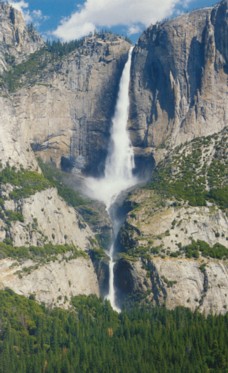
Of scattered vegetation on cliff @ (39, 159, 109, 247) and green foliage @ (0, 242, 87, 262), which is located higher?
scattered vegetation on cliff @ (39, 159, 109, 247)

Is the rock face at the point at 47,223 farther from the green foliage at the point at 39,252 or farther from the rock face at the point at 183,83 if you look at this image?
the rock face at the point at 183,83

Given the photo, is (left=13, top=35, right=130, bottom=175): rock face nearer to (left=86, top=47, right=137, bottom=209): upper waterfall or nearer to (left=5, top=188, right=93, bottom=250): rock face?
(left=86, top=47, right=137, bottom=209): upper waterfall

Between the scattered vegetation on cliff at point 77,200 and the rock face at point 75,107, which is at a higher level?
the rock face at point 75,107

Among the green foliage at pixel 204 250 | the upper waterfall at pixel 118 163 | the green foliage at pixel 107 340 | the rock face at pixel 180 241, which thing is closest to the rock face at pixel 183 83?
the upper waterfall at pixel 118 163

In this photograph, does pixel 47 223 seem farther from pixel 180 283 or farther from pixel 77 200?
pixel 180 283

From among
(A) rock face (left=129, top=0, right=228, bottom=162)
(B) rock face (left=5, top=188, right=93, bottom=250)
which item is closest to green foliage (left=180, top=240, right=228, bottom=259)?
(B) rock face (left=5, top=188, right=93, bottom=250)

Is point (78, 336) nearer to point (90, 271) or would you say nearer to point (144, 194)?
point (90, 271)

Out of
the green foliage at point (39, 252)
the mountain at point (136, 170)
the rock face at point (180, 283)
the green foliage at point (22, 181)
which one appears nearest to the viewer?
the rock face at point (180, 283)
